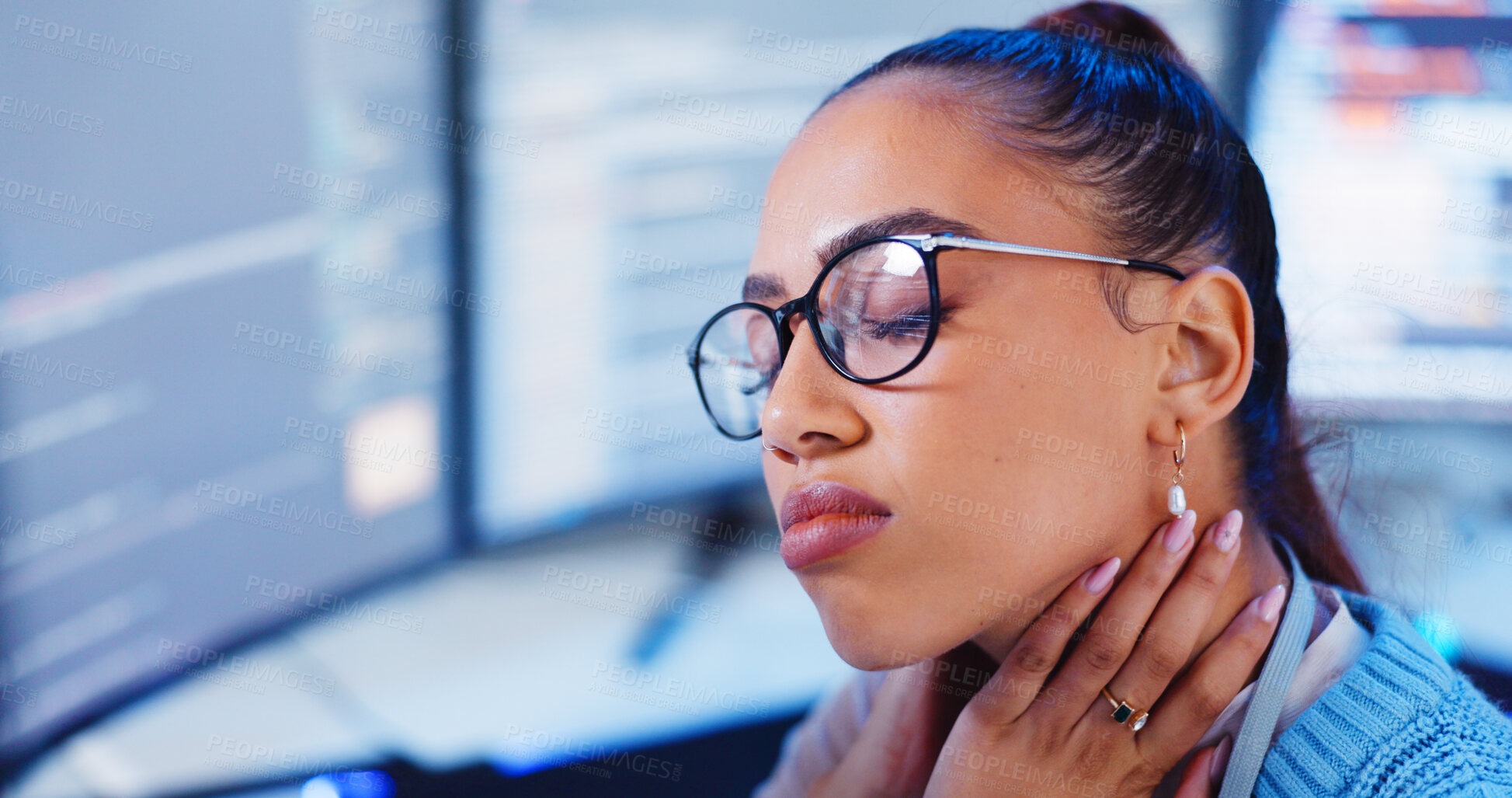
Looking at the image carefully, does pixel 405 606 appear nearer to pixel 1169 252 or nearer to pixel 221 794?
pixel 221 794

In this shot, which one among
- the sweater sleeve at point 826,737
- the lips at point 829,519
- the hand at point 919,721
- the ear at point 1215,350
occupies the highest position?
the ear at point 1215,350

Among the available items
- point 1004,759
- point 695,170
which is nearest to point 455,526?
point 695,170

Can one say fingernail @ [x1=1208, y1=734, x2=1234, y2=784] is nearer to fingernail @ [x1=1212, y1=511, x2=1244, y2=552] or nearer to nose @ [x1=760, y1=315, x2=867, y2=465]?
fingernail @ [x1=1212, y1=511, x2=1244, y2=552]

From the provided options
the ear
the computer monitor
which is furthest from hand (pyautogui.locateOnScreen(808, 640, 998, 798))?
the computer monitor

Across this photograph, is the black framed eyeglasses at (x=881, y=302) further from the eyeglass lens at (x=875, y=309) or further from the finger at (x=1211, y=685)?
the finger at (x=1211, y=685)

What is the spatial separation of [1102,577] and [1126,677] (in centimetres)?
11

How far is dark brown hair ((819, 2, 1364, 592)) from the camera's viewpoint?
878 mm

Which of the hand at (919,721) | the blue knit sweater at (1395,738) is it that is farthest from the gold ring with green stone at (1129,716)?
the hand at (919,721)

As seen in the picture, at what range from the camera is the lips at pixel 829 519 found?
32.7 inches

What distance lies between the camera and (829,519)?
2.78 feet

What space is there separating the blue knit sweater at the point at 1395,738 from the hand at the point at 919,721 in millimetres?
372

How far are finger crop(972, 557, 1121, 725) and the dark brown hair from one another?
0.78 ft

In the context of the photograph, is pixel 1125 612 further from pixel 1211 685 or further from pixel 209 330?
pixel 209 330

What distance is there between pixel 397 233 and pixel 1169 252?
5.97 ft
